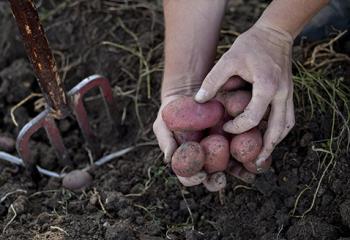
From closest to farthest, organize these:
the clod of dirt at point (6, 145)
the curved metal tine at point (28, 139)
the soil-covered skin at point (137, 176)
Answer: the soil-covered skin at point (137, 176) < the curved metal tine at point (28, 139) < the clod of dirt at point (6, 145)

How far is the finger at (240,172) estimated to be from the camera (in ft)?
5.75

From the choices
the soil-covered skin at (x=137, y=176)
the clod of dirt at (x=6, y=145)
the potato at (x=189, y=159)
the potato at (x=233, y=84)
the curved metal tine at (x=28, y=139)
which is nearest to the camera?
the potato at (x=189, y=159)

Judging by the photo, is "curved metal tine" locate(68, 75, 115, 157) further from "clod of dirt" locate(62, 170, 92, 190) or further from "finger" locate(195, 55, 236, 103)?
"finger" locate(195, 55, 236, 103)

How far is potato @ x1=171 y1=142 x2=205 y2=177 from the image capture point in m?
1.59

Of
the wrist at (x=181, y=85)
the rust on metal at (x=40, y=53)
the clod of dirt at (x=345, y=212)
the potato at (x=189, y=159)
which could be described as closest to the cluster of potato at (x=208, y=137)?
the potato at (x=189, y=159)

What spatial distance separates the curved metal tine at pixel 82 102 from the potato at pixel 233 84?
55cm

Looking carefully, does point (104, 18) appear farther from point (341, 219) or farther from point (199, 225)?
point (341, 219)

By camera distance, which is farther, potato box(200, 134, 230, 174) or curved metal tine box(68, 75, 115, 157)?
curved metal tine box(68, 75, 115, 157)

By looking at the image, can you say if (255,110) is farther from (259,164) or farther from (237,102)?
(259,164)

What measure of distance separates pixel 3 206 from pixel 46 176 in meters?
0.23

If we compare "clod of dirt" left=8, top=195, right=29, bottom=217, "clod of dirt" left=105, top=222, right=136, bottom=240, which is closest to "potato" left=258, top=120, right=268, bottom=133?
"clod of dirt" left=105, top=222, right=136, bottom=240

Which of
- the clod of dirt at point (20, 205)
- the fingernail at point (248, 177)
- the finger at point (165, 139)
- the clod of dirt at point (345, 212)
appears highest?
the finger at point (165, 139)

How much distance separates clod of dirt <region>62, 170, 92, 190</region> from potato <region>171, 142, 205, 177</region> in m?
0.51

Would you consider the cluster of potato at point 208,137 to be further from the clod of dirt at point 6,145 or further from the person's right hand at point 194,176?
the clod of dirt at point 6,145
